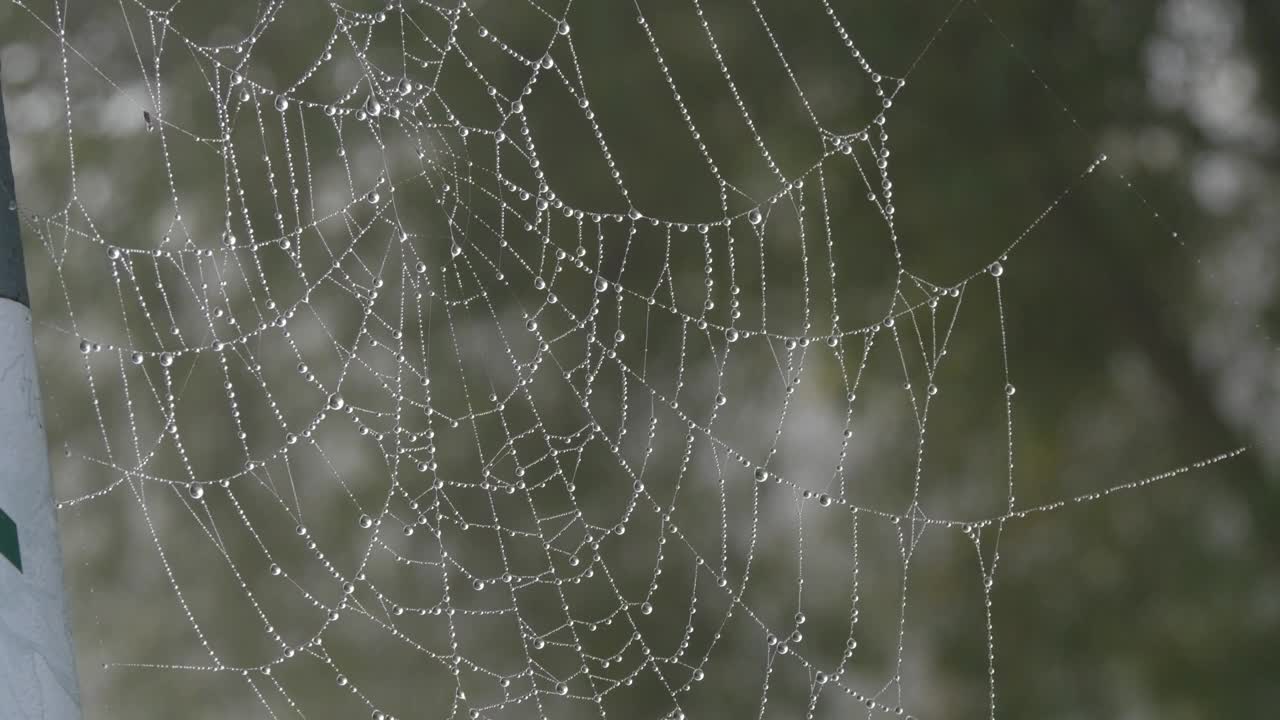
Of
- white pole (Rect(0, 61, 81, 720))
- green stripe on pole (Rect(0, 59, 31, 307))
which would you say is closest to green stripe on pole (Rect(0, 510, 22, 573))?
white pole (Rect(0, 61, 81, 720))

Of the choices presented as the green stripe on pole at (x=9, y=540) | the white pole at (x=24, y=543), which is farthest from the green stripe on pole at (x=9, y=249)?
the green stripe on pole at (x=9, y=540)

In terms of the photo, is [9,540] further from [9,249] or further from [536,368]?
[536,368]

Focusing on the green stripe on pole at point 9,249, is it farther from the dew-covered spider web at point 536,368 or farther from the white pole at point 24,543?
the dew-covered spider web at point 536,368

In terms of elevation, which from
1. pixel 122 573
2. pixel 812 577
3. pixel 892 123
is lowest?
pixel 122 573

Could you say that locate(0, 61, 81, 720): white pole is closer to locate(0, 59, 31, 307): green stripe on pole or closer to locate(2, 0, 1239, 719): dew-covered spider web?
locate(0, 59, 31, 307): green stripe on pole

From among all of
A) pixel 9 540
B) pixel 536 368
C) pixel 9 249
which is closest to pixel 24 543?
pixel 9 540

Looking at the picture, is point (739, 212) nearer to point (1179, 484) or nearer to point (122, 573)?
point (1179, 484)

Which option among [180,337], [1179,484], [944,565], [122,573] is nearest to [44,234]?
[180,337]
